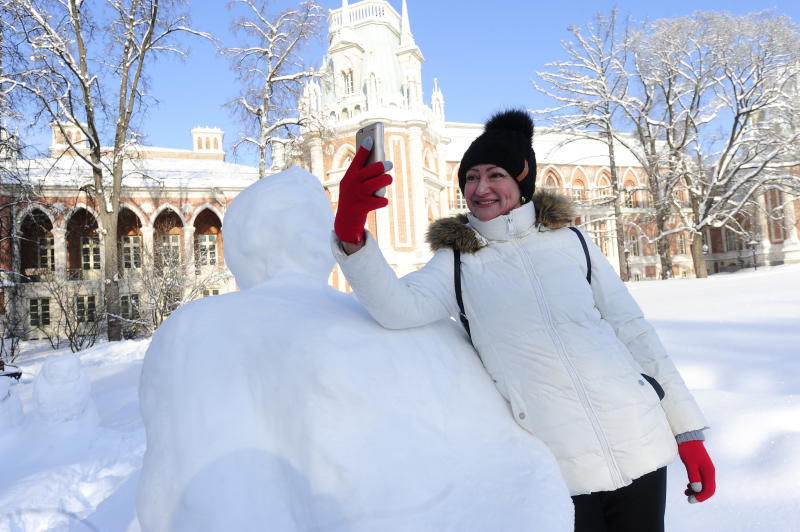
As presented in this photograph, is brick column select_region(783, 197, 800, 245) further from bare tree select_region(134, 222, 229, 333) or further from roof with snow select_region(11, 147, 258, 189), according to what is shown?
bare tree select_region(134, 222, 229, 333)

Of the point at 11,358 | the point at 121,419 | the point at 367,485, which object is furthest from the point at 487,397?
the point at 11,358

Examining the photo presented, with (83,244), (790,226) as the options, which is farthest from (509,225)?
(790,226)

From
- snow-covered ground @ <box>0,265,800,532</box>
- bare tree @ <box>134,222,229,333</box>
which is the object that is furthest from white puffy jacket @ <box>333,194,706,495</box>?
bare tree @ <box>134,222,229,333</box>

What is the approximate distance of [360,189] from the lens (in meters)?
1.18

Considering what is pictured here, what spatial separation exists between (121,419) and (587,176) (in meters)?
39.6

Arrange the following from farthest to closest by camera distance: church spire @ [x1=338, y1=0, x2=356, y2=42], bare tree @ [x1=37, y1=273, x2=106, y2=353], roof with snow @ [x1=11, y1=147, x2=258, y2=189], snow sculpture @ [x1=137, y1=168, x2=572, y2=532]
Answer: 1. church spire @ [x1=338, y1=0, x2=356, y2=42]
2. roof with snow @ [x1=11, y1=147, x2=258, y2=189]
3. bare tree @ [x1=37, y1=273, x2=106, y2=353]
4. snow sculpture @ [x1=137, y1=168, x2=572, y2=532]

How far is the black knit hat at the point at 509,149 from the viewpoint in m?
1.70

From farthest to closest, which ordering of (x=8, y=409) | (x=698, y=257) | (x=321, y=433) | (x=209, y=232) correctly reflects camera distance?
(x=209, y=232)
(x=698, y=257)
(x=8, y=409)
(x=321, y=433)

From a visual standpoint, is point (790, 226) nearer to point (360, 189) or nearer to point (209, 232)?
point (209, 232)

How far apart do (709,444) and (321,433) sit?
243 centimetres

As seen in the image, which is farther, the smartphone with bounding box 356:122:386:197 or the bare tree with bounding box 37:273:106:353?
the bare tree with bounding box 37:273:106:353

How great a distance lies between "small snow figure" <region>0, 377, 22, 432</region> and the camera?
5.12 meters

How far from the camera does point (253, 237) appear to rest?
1.65m

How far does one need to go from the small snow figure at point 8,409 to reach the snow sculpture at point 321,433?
5.13 m
